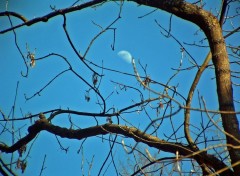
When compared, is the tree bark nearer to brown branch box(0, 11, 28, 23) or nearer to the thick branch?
the thick branch

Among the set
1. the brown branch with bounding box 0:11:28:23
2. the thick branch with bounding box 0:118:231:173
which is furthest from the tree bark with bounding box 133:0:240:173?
the brown branch with bounding box 0:11:28:23

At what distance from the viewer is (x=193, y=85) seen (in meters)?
2.02

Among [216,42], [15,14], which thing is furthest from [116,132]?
[15,14]

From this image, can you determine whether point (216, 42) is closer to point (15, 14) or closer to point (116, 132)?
point (116, 132)

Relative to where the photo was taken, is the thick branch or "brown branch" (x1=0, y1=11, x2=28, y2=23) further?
"brown branch" (x1=0, y1=11, x2=28, y2=23)

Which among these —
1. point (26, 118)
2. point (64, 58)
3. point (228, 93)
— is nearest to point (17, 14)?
point (64, 58)

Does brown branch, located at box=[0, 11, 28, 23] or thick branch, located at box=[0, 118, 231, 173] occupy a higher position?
brown branch, located at box=[0, 11, 28, 23]

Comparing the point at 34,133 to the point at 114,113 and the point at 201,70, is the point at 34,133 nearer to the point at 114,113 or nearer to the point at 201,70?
the point at 114,113

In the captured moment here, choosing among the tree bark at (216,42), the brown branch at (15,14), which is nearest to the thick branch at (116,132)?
the tree bark at (216,42)

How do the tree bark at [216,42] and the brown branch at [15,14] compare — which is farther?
the brown branch at [15,14]

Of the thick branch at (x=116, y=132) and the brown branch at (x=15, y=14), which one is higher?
the brown branch at (x=15, y=14)

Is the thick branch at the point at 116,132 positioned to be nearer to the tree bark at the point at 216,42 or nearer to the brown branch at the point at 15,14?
the tree bark at the point at 216,42

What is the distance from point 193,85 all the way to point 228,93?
0.39m

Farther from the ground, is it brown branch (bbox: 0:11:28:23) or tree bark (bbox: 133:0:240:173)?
brown branch (bbox: 0:11:28:23)
